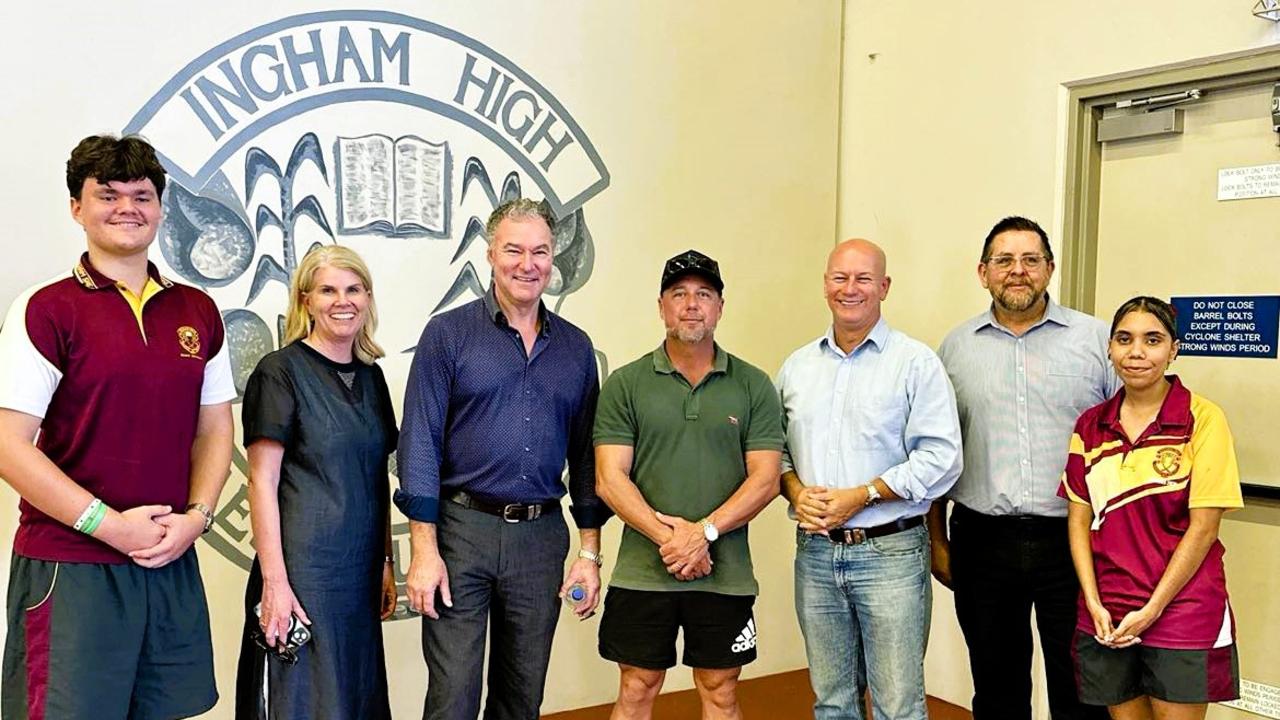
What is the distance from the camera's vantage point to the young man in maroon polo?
82.7 inches

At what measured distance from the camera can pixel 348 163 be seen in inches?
129

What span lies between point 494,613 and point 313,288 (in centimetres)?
94

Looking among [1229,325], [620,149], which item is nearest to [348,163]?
[620,149]

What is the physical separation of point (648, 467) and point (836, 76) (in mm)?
2536

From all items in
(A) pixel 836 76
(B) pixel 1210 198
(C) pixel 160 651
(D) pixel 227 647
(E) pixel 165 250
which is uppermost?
(A) pixel 836 76

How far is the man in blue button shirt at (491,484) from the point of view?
2471 millimetres

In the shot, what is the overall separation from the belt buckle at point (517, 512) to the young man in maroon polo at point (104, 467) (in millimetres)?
706

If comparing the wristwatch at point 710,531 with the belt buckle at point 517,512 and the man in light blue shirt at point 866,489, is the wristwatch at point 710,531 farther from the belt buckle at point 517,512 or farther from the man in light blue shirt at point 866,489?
the belt buckle at point 517,512

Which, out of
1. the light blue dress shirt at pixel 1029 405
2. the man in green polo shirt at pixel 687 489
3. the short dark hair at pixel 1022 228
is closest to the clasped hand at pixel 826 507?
the man in green polo shirt at pixel 687 489

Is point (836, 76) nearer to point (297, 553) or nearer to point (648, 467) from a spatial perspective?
point (648, 467)

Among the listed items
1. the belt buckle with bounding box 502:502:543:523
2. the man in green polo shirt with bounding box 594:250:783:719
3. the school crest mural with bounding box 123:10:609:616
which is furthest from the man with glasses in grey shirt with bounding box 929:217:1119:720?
the school crest mural with bounding box 123:10:609:616

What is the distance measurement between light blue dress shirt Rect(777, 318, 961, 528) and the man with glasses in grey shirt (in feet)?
0.69

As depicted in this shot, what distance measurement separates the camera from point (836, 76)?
4.41 metres

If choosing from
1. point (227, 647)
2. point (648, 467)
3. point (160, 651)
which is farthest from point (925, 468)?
point (227, 647)
